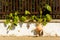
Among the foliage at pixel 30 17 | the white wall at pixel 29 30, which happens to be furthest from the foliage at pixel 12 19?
the white wall at pixel 29 30

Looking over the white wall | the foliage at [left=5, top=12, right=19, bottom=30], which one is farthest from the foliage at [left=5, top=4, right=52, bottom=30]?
the white wall

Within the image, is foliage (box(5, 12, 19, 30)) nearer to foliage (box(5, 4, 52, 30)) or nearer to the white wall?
foliage (box(5, 4, 52, 30))

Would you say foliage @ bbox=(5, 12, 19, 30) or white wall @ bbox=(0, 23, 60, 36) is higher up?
foliage @ bbox=(5, 12, 19, 30)

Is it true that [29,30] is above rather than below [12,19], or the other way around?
below

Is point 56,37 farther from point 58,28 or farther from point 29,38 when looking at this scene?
point 29,38

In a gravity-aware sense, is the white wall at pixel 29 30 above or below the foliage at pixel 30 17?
below

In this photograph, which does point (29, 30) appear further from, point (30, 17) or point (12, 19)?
point (12, 19)

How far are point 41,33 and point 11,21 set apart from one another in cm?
121

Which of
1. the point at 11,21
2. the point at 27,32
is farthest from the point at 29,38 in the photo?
the point at 11,21

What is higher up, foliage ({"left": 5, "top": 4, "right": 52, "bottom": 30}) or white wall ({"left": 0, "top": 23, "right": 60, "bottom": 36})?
foliage ({"left": 5, "top": 4, "right": 52, "bottom": 30})

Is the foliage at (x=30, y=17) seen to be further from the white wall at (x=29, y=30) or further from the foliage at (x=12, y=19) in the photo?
the white wall at (x=29, y=30)

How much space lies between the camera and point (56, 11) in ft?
29.9

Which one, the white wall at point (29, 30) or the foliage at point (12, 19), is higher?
the foliage at point (12, 19)

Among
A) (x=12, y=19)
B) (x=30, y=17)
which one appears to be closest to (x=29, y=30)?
(x=30, y=17)
